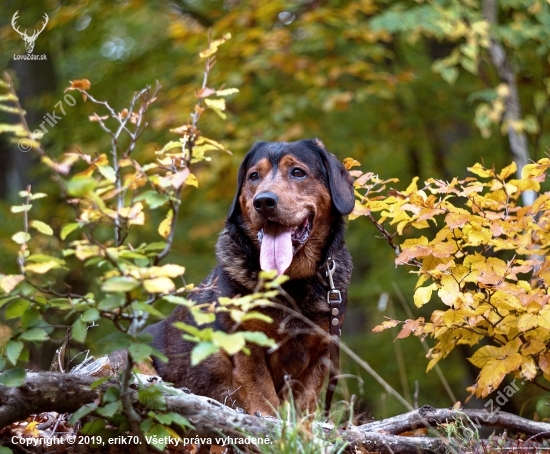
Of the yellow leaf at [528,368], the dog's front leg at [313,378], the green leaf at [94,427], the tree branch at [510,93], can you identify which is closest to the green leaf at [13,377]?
the green leaf at [94,427]

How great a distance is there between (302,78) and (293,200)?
551cm

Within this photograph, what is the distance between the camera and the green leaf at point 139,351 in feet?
8.50

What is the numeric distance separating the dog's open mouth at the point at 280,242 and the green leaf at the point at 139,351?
1.70 meters

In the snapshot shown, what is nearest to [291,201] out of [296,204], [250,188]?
[296,204]

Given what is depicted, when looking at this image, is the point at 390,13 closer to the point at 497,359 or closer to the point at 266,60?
the point at 266,60

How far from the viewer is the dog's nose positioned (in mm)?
4359

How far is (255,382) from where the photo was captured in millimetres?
4320

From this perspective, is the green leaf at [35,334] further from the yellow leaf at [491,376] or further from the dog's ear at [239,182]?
the yellow leaf at [491,376]

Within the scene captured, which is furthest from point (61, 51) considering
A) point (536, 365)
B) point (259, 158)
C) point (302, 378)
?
point (536, 365)

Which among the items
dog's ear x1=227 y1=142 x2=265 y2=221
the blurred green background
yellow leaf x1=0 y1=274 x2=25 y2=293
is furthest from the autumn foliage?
the blurred green background

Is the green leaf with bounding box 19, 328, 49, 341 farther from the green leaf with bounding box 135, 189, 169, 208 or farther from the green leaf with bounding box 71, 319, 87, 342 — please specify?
the green leaf with bounding box 135, 189, 169, 208

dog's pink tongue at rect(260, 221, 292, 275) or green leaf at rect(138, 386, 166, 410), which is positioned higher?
green leaf at rect(138, 386, 166, 410)

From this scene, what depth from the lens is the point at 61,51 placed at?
14148 mm

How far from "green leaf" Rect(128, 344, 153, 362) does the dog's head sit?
67.1 inches
